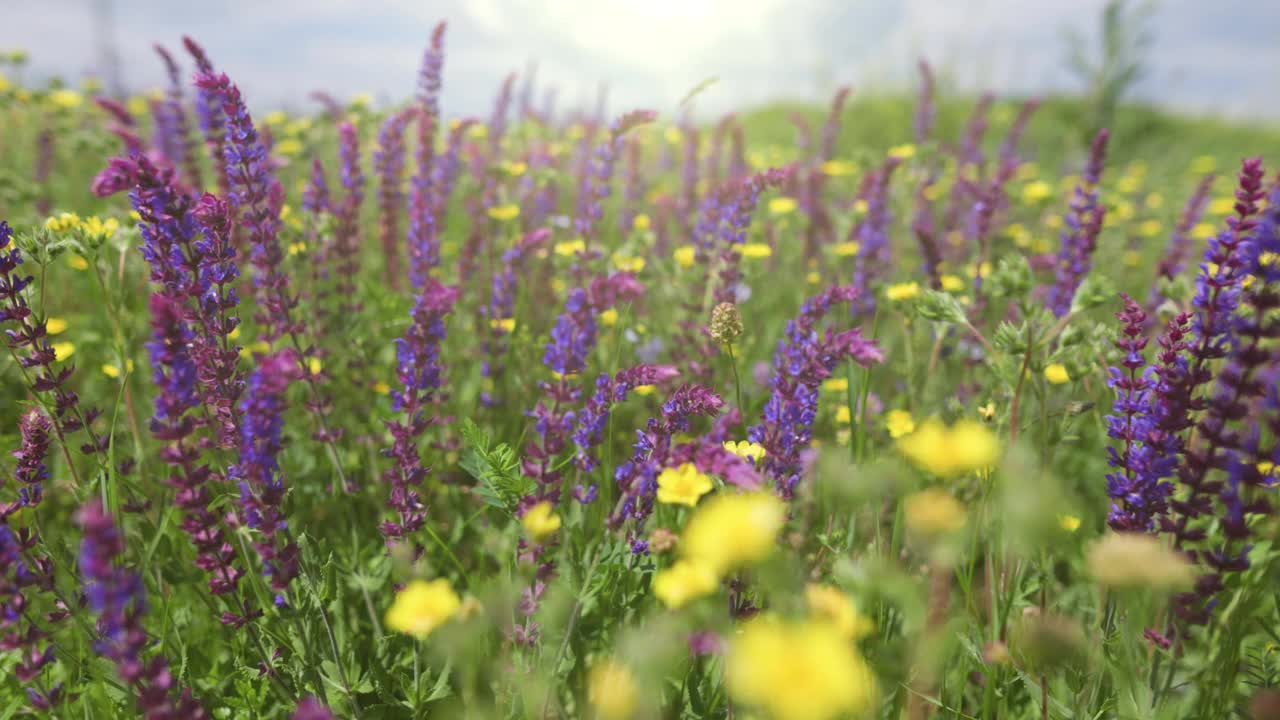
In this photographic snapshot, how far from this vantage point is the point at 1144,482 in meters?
→ 1.84

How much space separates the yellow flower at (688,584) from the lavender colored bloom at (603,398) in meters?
0.69

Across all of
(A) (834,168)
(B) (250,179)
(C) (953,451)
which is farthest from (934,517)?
(A) (834,168)

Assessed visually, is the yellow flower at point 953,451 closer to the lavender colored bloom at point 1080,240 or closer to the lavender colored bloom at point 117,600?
the lavender colored bloom at point 117,600

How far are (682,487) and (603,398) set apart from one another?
2.33 ft

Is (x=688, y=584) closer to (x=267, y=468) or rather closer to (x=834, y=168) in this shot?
(x=267, y=468)

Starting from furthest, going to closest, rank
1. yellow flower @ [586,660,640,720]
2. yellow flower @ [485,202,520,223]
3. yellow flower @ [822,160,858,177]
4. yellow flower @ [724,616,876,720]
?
yellow flower @ [822,160,858,177] < yellow flower @ [485,202,520,223] < yellow flower @ [586,660,640,720] < yellow flower @ [724,616,876,720]

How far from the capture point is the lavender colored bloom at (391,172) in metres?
3.74

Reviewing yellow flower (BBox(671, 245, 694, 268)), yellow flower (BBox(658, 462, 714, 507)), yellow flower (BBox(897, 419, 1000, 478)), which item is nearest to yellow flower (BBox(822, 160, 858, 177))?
yellow flower (BBox(671, 245, 694, 268))

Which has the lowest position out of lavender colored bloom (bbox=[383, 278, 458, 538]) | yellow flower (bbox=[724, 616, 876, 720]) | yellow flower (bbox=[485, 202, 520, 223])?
lavender colored bloom (bbox=[383, 278, 458, 538])

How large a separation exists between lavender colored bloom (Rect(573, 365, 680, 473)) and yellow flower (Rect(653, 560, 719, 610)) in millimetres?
685

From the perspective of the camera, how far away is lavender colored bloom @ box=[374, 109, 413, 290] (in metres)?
3.74

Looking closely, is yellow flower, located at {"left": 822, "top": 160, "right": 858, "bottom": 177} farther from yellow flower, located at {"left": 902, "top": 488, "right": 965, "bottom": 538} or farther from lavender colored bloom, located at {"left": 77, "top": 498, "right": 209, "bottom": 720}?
lavender colored bloom, located at {"left": 77, "top": 498, "right": 209, "bottom": 720}

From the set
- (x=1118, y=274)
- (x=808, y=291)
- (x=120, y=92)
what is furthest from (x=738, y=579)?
(x=120, y=92)

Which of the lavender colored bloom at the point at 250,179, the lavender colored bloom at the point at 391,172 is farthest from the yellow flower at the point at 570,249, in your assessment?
the lavender colored bloom at the point at 250,179
